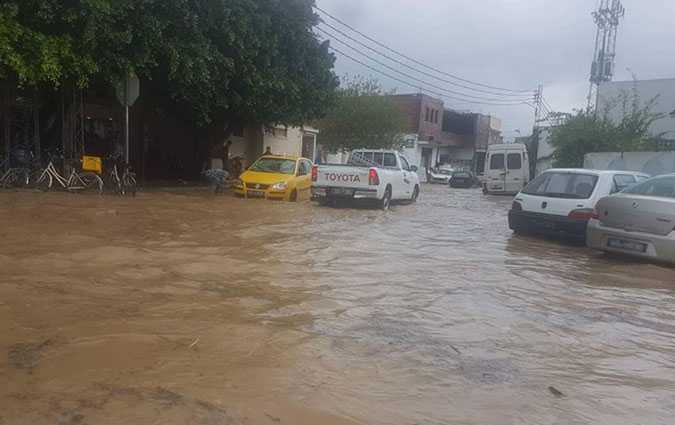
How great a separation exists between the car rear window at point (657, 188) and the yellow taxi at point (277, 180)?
9.06 metres

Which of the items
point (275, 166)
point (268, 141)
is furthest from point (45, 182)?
point (268, 141)

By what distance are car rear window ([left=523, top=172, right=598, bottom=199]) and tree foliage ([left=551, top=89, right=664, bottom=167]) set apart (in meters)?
14.5

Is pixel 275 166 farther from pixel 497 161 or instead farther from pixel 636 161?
pixel 497 161

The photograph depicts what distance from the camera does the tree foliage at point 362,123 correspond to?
36781 mm

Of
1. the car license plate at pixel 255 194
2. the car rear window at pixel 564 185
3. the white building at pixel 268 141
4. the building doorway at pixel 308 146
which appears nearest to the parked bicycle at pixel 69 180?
the car license plate at pixel 255 194

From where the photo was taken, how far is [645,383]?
4.14 metres

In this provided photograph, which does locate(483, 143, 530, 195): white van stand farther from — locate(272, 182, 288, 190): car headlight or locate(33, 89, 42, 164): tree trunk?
locate(33, 89, 42, 164): tree trunk

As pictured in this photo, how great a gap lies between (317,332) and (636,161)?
65.0 feet

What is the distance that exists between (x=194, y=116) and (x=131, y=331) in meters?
16.9

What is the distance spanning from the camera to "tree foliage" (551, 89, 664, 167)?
78.9 feet

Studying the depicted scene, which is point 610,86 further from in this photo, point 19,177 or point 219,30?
point 19,177

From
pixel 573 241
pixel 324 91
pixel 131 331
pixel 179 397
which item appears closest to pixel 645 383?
pixel 179 397

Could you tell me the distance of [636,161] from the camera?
68.9ft

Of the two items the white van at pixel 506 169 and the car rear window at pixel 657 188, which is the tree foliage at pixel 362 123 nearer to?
the white van at pixel 506 169
